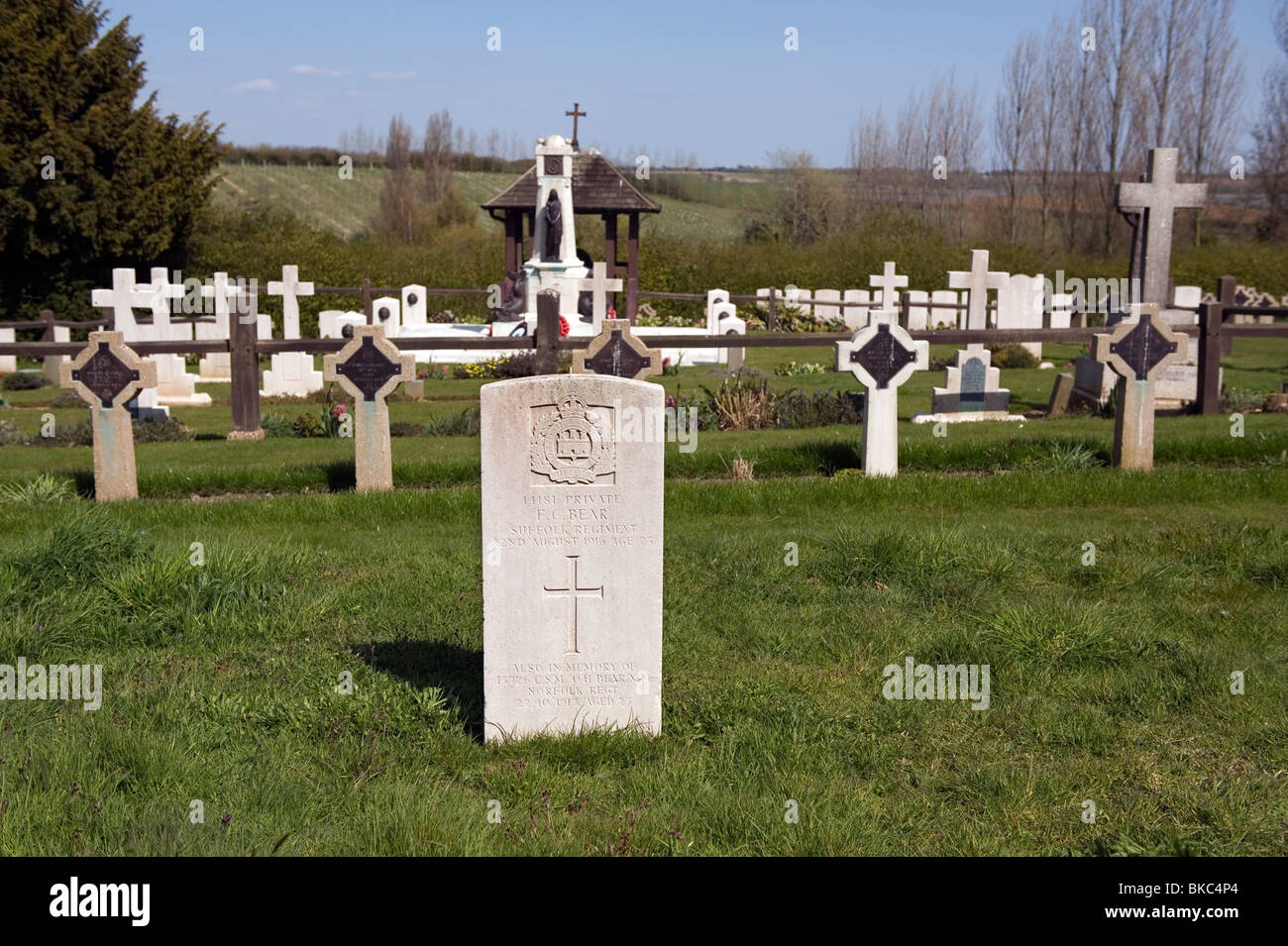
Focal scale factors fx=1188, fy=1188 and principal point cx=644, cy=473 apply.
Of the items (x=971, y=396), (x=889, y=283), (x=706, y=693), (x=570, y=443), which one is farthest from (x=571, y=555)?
(x=889, y=283)

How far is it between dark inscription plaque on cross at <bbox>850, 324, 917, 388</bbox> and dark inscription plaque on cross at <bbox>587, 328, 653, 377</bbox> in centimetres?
186

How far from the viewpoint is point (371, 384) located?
9.79 metres

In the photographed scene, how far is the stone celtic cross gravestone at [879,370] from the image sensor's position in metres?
10.0

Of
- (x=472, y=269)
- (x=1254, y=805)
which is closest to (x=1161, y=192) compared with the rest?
(x=1254, y=805)

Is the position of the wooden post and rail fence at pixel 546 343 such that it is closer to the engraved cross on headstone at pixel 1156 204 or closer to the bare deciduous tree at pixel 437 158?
the engraved cross on headstone at pixel 1156 204

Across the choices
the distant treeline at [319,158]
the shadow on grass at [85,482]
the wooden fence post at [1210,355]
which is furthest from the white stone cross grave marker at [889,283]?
the distant treeline at [319,158]

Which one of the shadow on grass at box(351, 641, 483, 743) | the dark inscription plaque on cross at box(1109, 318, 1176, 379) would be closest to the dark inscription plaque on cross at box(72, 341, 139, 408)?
the shadow on grass at box(351, 641, 483, 743)

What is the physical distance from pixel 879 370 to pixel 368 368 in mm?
4268

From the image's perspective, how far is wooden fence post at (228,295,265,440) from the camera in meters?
12.1

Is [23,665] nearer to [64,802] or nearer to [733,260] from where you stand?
[64,802]

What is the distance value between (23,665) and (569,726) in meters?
2.73

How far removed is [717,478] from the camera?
34.2 ft
